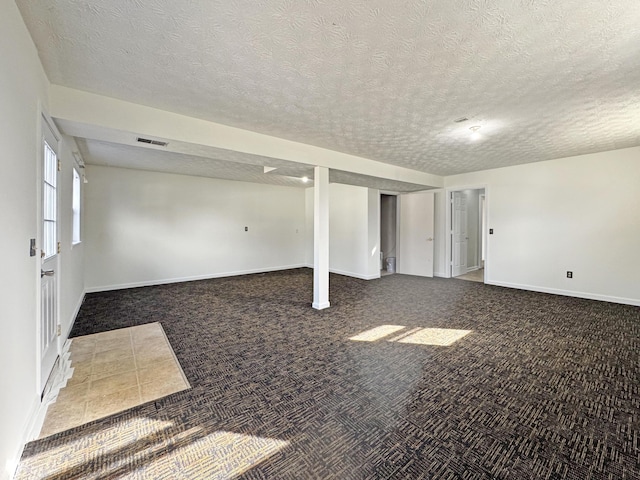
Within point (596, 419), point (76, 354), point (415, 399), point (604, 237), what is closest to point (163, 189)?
point (76, 354)

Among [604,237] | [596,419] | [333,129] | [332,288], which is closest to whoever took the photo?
[596,419]

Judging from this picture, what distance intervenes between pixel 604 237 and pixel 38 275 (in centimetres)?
697

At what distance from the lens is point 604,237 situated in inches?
177

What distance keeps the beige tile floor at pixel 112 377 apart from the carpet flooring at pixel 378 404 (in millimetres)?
114

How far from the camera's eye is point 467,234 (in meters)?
7.30

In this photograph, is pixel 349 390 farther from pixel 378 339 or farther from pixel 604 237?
pixel 604 237

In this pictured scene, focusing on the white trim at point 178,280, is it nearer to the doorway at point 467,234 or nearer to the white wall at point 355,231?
the white wall at point 355,231

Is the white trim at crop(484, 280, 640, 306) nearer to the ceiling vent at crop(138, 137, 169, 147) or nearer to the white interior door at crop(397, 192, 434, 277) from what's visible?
the white interior door at crop(397, 192, 434, 277)

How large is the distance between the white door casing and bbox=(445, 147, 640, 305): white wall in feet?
21.8

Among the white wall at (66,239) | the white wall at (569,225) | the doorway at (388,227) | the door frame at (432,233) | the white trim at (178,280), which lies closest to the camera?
the white wall at (66,239)

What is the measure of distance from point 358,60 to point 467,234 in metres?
6.45

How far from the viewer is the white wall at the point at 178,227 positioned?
5.32m

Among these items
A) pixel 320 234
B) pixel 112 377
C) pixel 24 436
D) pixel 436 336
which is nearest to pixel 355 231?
pixel 320 234

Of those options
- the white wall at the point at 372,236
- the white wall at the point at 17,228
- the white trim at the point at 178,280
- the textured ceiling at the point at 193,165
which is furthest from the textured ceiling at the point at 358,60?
the white trim at the point at 178,280
